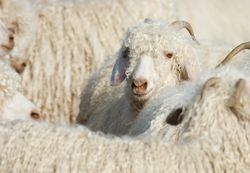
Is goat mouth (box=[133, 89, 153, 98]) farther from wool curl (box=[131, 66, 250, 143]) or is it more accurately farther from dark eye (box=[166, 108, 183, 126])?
dark eye (box=[166, 108, 183, 126])

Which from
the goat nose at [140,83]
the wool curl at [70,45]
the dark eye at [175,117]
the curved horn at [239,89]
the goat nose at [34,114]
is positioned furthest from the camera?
the wool curl at [70,45]

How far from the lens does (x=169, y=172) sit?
4.18 m

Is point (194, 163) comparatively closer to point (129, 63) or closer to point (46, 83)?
point (129, 63)

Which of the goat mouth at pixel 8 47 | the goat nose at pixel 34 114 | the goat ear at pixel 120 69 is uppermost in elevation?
the goat nose at pixel 34 114

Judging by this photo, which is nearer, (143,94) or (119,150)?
(119,150)

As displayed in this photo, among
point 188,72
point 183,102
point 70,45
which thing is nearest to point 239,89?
point 183,102

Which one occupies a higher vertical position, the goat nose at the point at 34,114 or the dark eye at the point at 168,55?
the goat nose at the point at 34,114

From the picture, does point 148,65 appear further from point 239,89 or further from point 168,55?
point 239,89

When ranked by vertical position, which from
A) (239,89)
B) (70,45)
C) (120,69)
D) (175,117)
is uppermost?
(239,89)

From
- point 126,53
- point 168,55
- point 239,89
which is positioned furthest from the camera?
point 126,53

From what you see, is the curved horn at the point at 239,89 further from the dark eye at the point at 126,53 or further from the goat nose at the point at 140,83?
the dark eye at the point at 126,53

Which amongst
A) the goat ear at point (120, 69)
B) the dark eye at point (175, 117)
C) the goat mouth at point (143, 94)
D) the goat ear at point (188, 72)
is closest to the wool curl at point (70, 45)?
the goat ear at point (120, 69)

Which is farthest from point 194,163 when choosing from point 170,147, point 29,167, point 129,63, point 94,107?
point 94,107

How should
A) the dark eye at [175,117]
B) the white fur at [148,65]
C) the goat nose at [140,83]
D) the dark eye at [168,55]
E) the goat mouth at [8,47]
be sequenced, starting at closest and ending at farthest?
1. the dark eye at [175,117]
2. the goat nose at [140,83]
3. the white fur at [148,65]
4. the dark eye at [168,55]
5. the goat mouth at [8,47]
